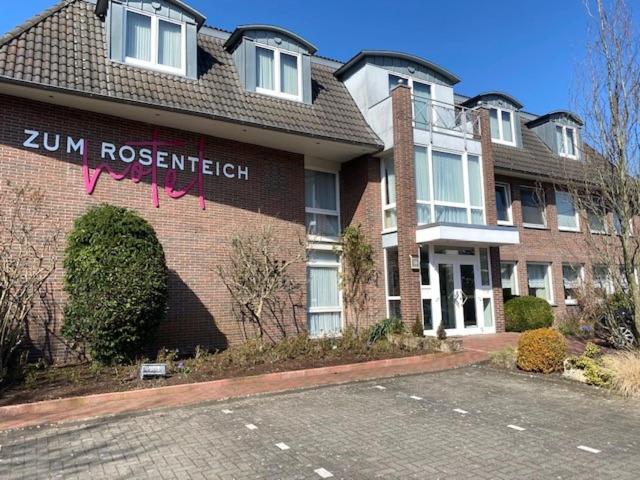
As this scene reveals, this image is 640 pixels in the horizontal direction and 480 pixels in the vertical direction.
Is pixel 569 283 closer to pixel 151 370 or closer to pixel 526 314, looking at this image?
pixel 526 314

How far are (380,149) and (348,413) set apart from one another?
29.3 ft

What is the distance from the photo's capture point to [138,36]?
11859 millimetres

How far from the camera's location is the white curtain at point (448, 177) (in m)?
14.3

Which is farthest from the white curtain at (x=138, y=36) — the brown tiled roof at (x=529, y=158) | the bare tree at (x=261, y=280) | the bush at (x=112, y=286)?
the brown tiled roof at (x=529, y=158)

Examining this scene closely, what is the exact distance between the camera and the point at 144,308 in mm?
9102

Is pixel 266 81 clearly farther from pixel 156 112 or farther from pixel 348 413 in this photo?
pixel 348 413

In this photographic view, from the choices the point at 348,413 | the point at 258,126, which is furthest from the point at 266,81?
the point at 348,413

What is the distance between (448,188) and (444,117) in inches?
95.5

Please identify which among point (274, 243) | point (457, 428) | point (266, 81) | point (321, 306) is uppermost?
point (266, 81)

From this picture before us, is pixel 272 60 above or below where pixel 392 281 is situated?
above

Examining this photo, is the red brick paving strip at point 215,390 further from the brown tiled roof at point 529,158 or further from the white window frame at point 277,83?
the brown tiled roof at point 529,158

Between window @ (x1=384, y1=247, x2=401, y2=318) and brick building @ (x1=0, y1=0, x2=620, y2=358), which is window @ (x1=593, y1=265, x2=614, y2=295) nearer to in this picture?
brick building @ (x1=0, y1=0, x2=620, y2=358)

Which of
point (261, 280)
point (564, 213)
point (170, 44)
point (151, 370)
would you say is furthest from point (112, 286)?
point (564, 213)

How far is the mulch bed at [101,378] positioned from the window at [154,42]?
23.2 feet
